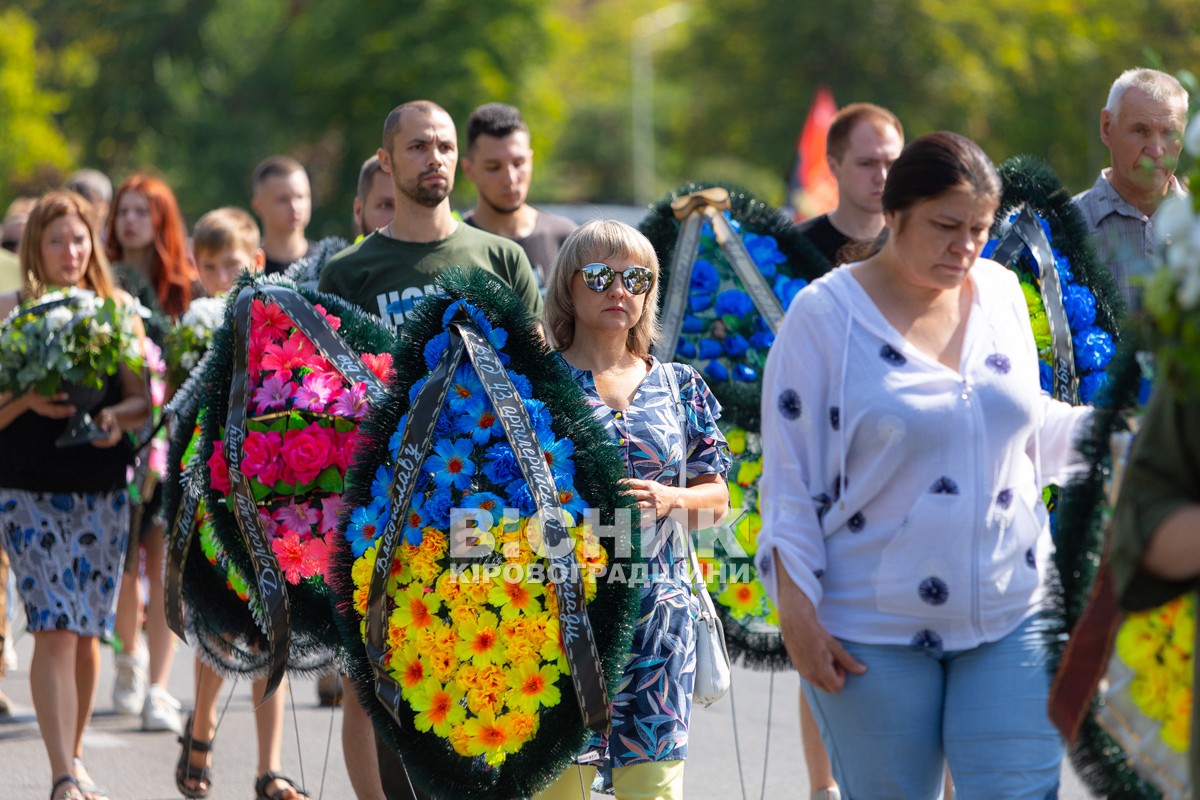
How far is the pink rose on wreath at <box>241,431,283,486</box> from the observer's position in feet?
16.9

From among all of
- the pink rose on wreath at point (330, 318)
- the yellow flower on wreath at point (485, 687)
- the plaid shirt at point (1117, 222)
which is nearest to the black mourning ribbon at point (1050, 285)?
the plaid shirt at point (1117, 222)

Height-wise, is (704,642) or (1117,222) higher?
(1117,222)

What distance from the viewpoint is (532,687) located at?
172 inches

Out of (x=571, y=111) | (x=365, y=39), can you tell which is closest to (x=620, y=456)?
(x=365, y=39)

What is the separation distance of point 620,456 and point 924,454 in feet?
3.57

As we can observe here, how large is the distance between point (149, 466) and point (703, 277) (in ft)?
9.80

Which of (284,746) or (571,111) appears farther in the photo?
(571,111)

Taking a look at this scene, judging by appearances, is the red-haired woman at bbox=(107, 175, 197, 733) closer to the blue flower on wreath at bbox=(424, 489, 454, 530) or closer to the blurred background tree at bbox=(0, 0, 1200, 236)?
the blue flower on wreath at bbox=(424, 489, 454, 530)

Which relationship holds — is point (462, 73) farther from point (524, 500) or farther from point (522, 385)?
point (524, 500)

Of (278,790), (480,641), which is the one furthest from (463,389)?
(278,790)

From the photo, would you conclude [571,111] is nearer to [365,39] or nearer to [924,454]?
[365,39]

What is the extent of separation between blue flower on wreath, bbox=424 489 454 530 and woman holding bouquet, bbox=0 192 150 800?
7.60 ft

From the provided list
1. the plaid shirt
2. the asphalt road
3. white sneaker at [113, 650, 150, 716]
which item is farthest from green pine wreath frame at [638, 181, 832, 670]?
white sneaker at [113, 650, 150, 716]

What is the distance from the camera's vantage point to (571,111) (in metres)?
66.0
